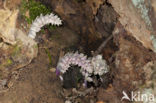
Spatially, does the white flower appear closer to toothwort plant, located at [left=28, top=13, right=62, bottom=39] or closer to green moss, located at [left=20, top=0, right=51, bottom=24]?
toothwort plant, located at [left=28, top=13, right=62, bottom=39]

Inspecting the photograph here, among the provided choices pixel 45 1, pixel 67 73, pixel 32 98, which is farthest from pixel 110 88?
pixel 45 1

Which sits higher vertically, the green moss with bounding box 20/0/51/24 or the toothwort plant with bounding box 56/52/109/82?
the green moss with bounding box 20/0/51/24

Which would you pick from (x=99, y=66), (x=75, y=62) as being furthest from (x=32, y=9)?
(x=99, y=66)

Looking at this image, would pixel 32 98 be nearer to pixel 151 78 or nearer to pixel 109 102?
pixel 109 102

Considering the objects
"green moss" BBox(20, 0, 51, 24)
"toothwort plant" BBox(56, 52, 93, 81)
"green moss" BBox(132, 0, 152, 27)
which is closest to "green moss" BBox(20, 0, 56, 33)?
"green moss" BBox(20, 0, 51, 24)

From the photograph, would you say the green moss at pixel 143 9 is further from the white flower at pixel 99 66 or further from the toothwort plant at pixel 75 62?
the toothwort plant at pixel 75 62

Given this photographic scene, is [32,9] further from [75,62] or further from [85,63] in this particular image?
[85,63]

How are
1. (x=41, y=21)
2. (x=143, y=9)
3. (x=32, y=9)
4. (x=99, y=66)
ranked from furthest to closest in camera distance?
(x=32, y=9), (x=41, y=21), (x=99, y=66), (x=143, y=9)

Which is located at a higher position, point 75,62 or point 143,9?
point 143,9
